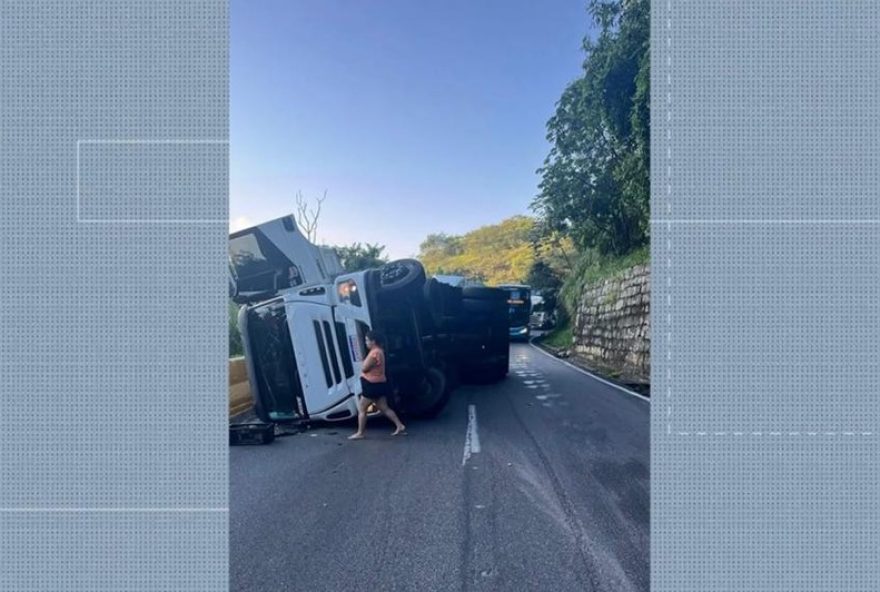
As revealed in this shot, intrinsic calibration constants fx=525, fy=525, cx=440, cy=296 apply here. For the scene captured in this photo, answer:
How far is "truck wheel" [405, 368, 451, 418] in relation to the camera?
371 centimetres

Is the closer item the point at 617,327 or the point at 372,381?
the point at 372,381

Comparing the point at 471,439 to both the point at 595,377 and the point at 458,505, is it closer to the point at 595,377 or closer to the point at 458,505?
the point at 458,505

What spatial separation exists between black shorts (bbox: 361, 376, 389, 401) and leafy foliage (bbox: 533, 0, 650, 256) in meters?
1.65

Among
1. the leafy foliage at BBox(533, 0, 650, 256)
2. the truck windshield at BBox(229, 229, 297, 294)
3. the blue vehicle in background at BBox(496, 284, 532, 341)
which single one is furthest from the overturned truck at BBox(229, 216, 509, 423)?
the leafy foliage at BBox(533, 0, 650, 256)

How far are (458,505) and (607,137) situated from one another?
71.4 inches

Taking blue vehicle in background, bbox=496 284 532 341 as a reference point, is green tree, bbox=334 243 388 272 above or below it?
above

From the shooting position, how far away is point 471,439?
10.3ft

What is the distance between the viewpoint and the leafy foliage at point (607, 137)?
7.23 ft

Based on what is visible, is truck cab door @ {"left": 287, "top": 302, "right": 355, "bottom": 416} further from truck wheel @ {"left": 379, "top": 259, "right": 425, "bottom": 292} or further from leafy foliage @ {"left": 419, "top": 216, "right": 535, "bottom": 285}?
leafy foliage @ {"left": 419, "top": 216, "right": 535, "bottom": 285}

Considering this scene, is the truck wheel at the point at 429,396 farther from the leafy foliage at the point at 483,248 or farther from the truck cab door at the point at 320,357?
the leafy foliage at the point at 483,248
